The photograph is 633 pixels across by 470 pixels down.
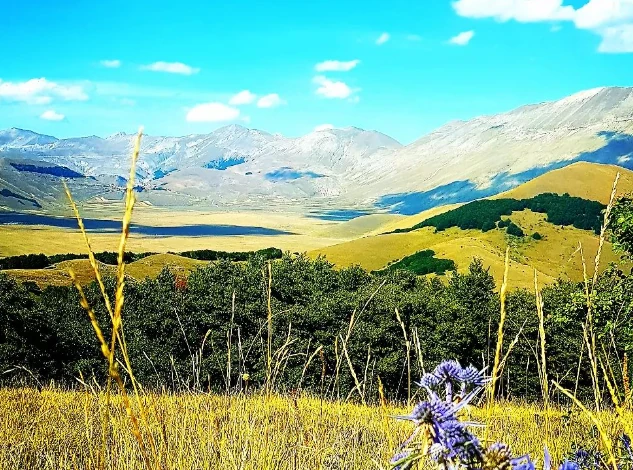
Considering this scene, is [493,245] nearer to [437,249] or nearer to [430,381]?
[437,249]

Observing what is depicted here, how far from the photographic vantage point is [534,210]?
125812mm

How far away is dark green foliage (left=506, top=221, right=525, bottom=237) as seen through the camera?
111m

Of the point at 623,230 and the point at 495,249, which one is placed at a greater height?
the point at 623,230

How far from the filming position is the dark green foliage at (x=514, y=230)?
111m

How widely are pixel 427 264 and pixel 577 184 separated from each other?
7372 centimetres

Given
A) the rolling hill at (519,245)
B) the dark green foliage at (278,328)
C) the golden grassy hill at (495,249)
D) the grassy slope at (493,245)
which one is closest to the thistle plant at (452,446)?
the dark green foliage at (278,328)

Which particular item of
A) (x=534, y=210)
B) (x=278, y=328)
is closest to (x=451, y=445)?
(x=278, y=328)

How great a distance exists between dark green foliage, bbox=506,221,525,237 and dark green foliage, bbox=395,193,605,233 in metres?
1.82

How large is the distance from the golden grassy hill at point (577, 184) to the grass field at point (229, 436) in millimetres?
141765

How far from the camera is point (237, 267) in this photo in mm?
44094

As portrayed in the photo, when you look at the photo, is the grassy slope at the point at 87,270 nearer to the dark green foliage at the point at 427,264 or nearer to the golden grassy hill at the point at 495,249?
the golden grassy hill at the point at 495,249

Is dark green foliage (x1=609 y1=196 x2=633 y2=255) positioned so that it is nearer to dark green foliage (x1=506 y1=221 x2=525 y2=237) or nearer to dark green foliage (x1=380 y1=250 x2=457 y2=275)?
dark green foliage (x1=380 y1=250 x2=457 y2=275)

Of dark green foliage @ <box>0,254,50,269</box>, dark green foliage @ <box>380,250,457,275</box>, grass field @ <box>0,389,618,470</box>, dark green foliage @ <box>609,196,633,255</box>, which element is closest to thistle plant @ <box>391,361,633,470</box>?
grass field @ <box>0,389,618,470</box>

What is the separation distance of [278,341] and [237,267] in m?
15.5
